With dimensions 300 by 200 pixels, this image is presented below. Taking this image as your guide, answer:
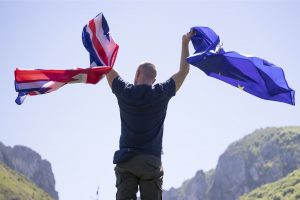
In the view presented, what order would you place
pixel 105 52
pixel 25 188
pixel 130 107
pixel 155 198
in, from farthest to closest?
pixel 25 188
pixel 105 52
pixel 130 107
pixel 155 198

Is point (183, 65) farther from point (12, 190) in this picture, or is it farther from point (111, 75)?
point (12, 190)

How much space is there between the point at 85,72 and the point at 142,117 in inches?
71.1

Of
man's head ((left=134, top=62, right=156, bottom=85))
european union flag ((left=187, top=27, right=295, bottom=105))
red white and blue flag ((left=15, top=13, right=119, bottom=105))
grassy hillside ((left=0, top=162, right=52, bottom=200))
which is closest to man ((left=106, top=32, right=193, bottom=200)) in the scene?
man's head ((left=134, top=62, right=156, bottom=85))

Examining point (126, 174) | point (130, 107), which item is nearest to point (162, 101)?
point (130, 107)

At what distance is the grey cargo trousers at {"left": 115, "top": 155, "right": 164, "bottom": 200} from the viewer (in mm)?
7305

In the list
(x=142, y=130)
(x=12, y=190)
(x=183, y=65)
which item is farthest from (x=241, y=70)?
(x=12, y=190)

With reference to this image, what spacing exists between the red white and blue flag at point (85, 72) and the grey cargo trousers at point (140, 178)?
6.62 ft

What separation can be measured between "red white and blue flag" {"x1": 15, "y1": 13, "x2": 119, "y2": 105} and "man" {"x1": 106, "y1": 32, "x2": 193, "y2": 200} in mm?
751

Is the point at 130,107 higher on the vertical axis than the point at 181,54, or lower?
lower

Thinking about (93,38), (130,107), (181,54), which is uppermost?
(93,38)

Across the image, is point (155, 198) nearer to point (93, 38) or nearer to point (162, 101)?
point (162, 101)

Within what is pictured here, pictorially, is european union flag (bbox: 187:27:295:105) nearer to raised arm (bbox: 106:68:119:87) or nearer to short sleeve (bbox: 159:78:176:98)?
short sleeve (bbox: 159:78:176:98)

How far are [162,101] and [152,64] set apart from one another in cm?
65

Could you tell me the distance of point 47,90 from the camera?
924cm
